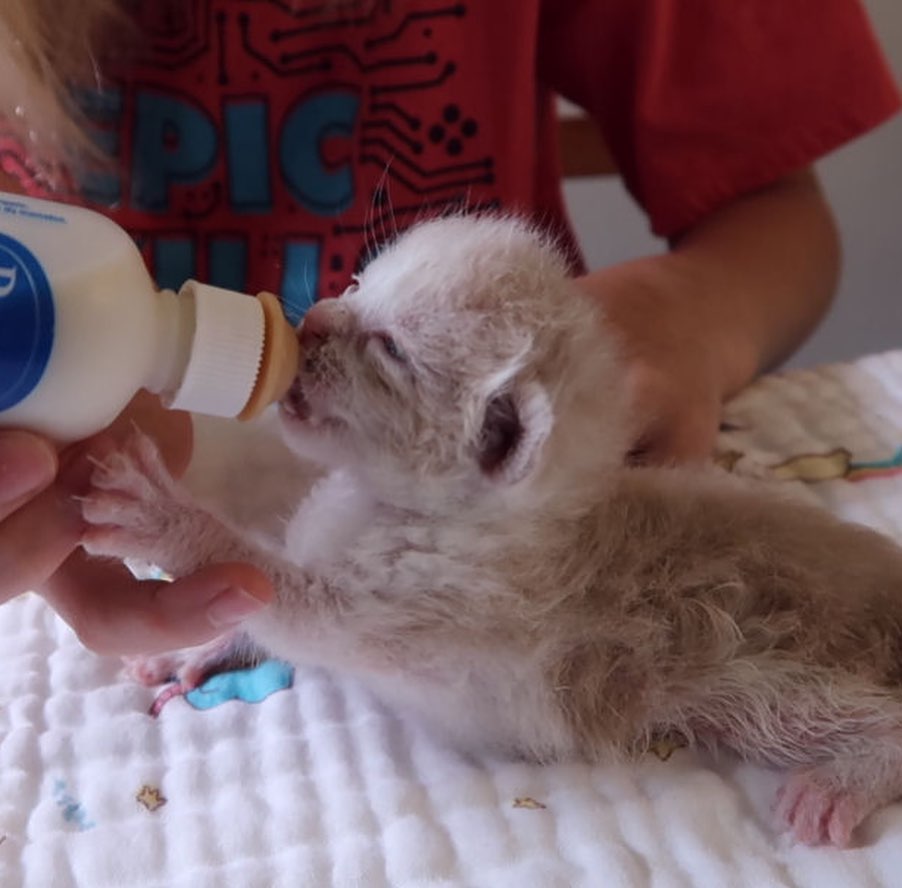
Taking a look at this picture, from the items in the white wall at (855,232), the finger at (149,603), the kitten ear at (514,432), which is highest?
the kitten ear at (514,432)

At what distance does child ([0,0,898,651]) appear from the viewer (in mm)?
1091

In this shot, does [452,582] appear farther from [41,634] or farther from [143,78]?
[143,78]

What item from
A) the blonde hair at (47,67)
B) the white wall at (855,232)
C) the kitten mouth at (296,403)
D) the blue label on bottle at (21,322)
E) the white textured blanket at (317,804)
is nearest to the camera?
the blue label on bottle at (21,322)

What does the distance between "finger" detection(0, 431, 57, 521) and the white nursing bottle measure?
0.01 metres

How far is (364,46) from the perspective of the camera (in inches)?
43.8

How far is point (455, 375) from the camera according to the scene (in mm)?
729

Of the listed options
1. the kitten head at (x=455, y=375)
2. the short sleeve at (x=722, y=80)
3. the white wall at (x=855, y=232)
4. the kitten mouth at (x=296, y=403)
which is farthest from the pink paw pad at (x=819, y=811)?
the white wall at (x=855, y=232)

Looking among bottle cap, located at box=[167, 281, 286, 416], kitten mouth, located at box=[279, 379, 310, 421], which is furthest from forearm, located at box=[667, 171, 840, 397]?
bottle cap, located at box=[167, 281, 286, 416]

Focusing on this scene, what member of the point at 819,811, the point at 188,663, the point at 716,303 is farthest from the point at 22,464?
the point at 716,303

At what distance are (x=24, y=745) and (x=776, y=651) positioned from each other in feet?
1.57

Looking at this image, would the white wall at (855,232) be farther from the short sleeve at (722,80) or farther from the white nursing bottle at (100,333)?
the white nursing bottle at (100,333)

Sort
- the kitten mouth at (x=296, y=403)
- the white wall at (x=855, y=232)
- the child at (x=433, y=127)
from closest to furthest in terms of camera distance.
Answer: the kitten mouth at (x=296, y=403) < the child at (x=433, y=127) < the white wall at (x=855, y=232)

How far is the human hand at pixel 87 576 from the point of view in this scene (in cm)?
54

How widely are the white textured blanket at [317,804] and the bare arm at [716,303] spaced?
0.33 m
